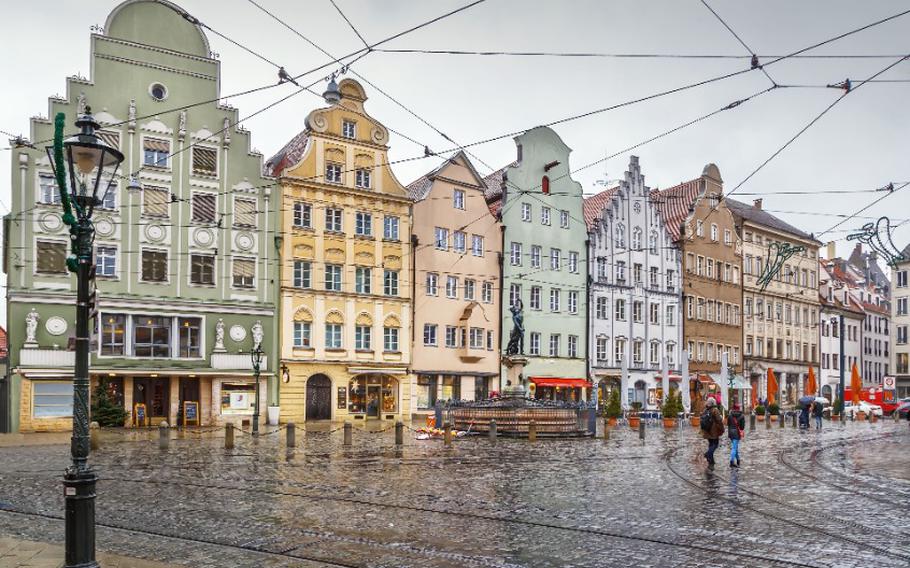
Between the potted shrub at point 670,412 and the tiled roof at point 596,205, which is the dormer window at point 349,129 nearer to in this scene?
the tiled roof at point 596,205

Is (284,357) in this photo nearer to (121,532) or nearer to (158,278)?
(158,278)

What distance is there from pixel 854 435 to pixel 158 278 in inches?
1221

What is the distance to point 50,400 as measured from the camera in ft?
118

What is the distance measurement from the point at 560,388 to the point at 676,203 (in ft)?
62.6

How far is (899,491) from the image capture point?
53.6 feet

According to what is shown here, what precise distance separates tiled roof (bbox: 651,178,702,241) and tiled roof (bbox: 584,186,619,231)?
3.94 meters

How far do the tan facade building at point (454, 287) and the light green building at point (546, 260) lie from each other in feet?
4.09

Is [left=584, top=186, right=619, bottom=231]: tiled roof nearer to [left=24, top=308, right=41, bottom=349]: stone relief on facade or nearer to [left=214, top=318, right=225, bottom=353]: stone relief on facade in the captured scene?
[left=214, top=318, right=225, bottom=353]: stone relief on facade

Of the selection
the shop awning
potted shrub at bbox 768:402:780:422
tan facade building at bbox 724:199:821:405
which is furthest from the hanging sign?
tan facade building at bbox 724:199:821:405

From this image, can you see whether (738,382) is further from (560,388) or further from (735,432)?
(735,432)

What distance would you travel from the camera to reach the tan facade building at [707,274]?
60500 mm

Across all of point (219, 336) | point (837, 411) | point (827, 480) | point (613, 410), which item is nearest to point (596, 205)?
point (837, 411)

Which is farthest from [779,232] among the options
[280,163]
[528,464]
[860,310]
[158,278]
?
[528,464]

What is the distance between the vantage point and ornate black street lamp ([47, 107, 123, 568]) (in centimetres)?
794
